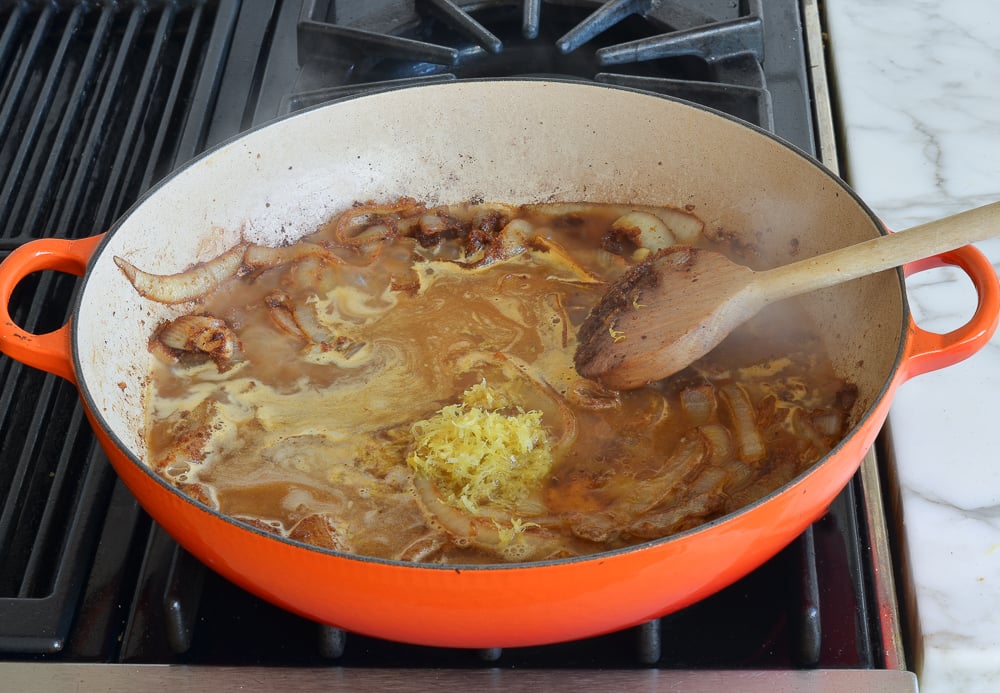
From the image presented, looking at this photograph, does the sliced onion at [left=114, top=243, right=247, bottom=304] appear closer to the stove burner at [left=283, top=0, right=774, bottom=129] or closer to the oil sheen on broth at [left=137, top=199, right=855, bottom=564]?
the oil sheen on broth at [left=137, top=199, right=855, bottom=564]

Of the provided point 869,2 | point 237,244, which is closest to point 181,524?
point 237,244

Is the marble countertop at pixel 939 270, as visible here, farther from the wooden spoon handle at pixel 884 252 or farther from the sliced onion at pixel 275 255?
the sliced onion at pixel 275 255

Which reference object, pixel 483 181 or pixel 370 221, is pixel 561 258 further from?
pixel 370 221

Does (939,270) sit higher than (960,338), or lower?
lower

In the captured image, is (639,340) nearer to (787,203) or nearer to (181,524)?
(787,203)

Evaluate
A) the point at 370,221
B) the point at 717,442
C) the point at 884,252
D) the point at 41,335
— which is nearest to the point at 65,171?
the point at 370,221

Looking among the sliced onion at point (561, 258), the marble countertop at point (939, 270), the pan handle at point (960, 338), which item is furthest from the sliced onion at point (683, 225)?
the pan handle at point (960, 338)
